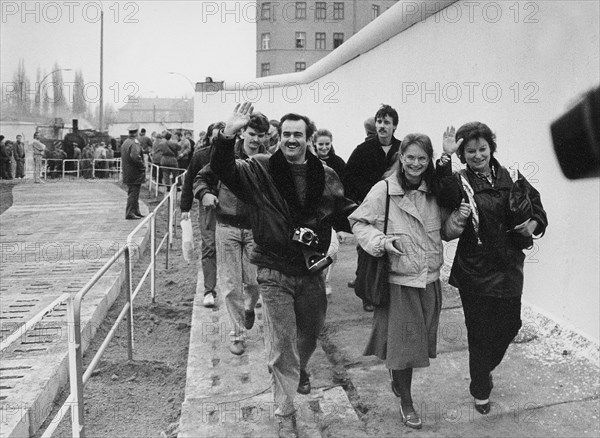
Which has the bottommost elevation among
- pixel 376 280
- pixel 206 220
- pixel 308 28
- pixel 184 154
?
pixel 376 280

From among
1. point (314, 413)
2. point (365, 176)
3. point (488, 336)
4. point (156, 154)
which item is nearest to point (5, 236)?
point (156, 154)

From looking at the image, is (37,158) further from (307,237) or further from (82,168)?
(307,237)

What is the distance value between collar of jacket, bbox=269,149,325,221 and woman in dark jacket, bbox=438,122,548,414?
71 centimetres

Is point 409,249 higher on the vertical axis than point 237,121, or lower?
lower

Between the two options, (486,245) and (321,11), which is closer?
(486,245)

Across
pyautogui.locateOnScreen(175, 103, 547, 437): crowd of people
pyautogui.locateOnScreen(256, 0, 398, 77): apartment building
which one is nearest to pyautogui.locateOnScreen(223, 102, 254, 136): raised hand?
pyautogui.locateOnScreen(175, 103, 547, 437): crowd of people

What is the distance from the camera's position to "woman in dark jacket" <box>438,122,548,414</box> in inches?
147

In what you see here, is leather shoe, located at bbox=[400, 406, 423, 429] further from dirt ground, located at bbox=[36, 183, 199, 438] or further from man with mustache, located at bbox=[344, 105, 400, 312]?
man with mustache, located at bbox=[344, 105, 400, 312]

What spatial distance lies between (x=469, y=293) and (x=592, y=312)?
4.01 feet

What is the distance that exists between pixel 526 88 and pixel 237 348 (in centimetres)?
314

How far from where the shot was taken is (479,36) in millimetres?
6102

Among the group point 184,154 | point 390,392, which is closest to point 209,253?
point 390,392

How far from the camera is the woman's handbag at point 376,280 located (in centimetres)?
368

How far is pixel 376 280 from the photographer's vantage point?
145 inches
